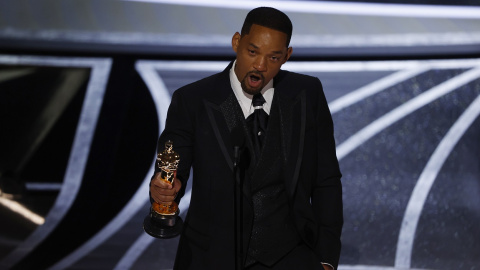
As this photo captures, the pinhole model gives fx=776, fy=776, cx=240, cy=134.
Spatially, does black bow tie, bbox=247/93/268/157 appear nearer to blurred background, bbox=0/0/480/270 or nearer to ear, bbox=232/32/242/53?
ear, bbox=232/32/242/53

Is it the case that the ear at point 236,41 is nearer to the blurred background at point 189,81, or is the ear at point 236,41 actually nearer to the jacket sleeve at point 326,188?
the jacket sleeve at point 326,188

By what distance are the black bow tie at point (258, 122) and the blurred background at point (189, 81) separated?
8.00 ft

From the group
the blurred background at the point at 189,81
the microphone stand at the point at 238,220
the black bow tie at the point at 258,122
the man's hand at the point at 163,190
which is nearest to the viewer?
the man's hand at the point at 163,190

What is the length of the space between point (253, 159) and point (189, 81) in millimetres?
3512

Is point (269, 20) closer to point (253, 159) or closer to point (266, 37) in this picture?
point (266, 37)

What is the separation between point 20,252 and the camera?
4.56 metres

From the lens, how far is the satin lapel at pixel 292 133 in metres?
2.26

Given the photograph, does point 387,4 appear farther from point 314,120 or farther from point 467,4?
point 314,120

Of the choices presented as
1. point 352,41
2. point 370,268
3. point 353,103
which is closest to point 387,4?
point 352,41

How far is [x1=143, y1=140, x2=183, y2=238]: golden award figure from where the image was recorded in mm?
2027

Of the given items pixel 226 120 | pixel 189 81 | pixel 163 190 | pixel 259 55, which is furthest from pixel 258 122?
pixel 189 81

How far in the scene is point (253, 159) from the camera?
2238 millimetres

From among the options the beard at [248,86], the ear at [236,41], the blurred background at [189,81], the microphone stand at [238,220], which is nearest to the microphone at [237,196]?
the microphone stand at [238,220]

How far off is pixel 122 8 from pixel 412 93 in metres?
2.29
